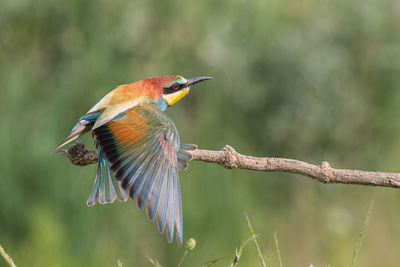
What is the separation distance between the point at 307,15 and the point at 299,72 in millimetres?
677

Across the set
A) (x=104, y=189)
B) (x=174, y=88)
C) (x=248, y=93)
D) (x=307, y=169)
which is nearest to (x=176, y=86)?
(x=174, y=88)

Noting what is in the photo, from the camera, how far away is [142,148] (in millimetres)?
2463

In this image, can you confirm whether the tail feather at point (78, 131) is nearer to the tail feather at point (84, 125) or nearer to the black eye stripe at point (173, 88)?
the tail feather at point (84, 125)

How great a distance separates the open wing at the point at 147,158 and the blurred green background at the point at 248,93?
1562mm

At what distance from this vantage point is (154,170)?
2.38 metres

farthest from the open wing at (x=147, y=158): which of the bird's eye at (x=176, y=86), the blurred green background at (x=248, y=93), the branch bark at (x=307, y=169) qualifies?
the blurred green background at (x=248, y=93)

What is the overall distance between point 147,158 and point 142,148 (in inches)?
2.1

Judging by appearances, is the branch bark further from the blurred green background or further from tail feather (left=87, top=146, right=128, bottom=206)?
the blurred green background

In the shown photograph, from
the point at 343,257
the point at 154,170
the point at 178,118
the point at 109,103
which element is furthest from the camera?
the point at 178,118

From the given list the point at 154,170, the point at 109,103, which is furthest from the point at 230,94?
the point at 154,170

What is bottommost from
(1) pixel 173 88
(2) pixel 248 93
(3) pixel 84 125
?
(3) pixel 84 125

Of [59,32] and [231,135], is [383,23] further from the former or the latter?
[59,32]

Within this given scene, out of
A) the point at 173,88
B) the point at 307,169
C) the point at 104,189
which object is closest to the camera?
the point at 307,169

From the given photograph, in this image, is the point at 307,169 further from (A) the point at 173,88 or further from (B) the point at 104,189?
(A) the point at 173,88
